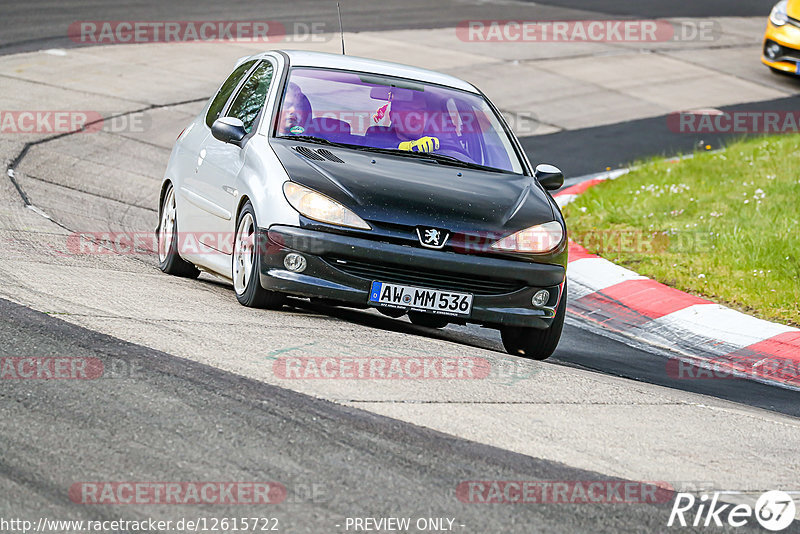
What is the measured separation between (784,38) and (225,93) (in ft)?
43.9

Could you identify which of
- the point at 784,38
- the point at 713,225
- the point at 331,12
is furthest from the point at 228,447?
the point at 331,12

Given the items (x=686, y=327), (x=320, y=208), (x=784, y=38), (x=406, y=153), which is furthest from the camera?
→ (x=784, y=38)

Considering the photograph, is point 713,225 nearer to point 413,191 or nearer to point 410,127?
point 410,127

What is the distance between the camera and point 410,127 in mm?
7727

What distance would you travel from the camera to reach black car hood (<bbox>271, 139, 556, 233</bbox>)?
6746 mm

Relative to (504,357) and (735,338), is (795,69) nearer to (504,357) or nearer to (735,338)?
(735,338)

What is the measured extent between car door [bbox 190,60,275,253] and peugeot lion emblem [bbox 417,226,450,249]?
1.25 metres

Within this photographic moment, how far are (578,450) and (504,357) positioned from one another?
167 cm

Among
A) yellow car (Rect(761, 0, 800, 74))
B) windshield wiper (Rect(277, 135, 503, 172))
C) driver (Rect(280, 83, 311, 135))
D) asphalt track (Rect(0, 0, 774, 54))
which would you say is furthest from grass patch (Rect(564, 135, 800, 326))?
asphalt track (Rect(0, 0, 774, 54))

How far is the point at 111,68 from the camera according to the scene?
17.6 meters

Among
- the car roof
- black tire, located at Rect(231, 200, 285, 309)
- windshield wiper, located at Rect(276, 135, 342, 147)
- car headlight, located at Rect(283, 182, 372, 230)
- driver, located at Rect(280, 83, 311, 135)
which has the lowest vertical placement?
black tire, located at Rect(231, 200, 285, 309)

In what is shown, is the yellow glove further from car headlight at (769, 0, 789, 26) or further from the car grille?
car headlight at (769, 0, 789, 26)

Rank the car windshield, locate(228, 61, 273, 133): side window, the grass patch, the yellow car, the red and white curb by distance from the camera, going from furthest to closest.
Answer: the yellow car
the grass patch
the red and white curb
locate(228, 61, 273, 133): side window
the car windshield

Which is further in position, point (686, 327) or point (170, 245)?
point (686, 327)
